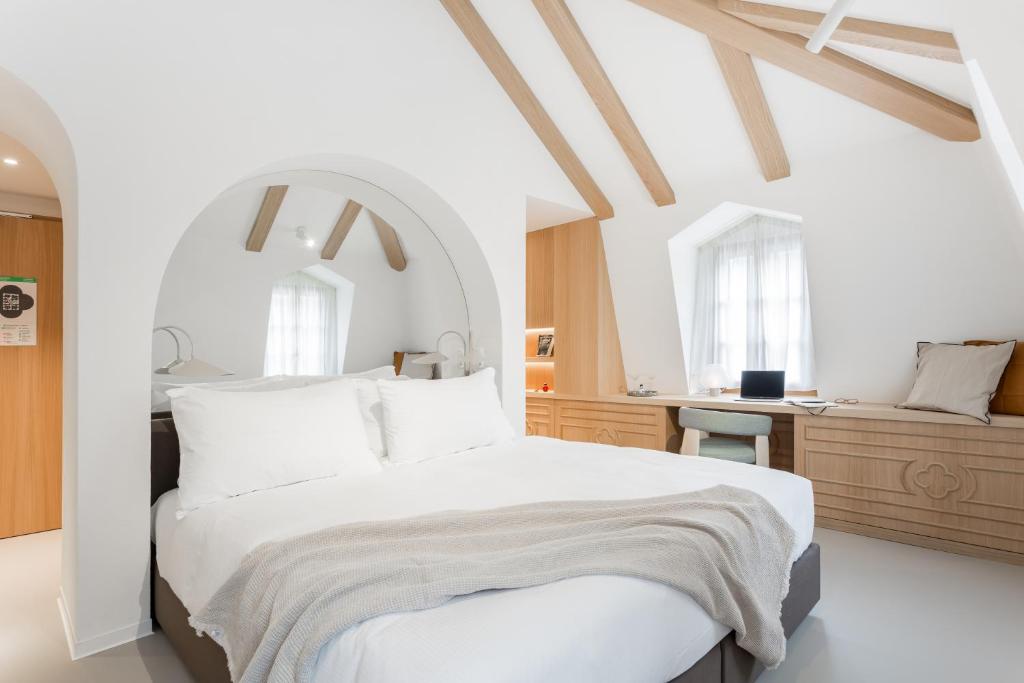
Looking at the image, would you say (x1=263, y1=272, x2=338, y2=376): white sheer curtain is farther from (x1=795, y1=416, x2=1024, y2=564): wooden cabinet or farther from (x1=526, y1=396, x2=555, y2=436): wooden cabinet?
(x1=795, y1=416, x2=1024, y2=564): wooden cabinet

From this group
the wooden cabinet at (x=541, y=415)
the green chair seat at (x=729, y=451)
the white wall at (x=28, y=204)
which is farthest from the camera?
the wooden cabinet at (x=541, y=415)

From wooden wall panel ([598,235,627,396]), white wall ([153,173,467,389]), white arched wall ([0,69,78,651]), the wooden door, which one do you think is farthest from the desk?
the wooden door

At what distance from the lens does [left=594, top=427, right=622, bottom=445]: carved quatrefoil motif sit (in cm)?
464

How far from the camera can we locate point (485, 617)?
1176 millimetres

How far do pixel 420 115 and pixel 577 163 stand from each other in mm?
1514

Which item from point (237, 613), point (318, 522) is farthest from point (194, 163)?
point (237, 613)

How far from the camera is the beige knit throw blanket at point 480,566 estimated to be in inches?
48.0

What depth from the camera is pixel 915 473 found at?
10.6ft

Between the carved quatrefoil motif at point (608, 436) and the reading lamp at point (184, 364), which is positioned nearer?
the reading lamp at point (184, 364)

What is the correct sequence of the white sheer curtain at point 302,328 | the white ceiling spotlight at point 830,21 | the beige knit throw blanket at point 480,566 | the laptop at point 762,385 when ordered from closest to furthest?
the beige knit throw blanket at point 480,566 < the white ceiling spotlight at point 830,21 < the white sheer curtain at point 302,328 < the laptop at point 762,385

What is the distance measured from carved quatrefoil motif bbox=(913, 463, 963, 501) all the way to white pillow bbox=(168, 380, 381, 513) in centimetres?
314

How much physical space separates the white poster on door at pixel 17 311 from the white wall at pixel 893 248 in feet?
14.9

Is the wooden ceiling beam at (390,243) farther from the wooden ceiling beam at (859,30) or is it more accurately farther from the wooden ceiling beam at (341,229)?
the wooden ceiling beam at (859,30)

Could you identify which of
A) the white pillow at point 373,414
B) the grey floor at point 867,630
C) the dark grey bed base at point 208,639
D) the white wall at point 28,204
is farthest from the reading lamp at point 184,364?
the white wall at point 28,204
